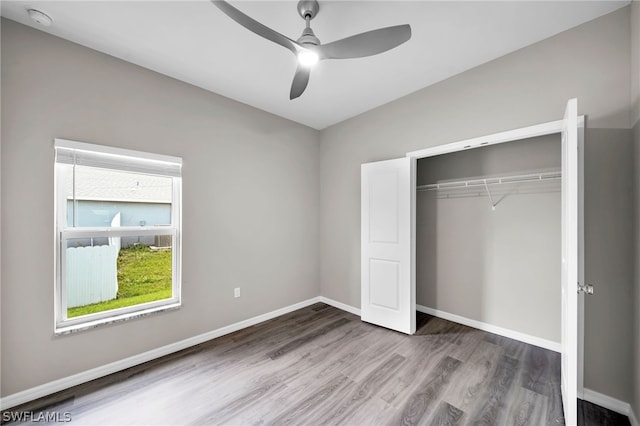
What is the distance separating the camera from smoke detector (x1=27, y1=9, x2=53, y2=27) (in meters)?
1.74

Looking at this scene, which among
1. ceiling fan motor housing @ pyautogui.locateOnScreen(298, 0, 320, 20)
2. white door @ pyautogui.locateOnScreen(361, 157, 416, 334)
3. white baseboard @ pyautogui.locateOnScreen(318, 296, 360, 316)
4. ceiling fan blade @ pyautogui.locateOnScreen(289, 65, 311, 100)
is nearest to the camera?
ceiling fan motor housing @ pyautogui.locateOnScreen(298, 0, 320, 20)

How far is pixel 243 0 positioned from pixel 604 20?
2.54 m

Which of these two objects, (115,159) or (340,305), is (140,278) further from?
(340,305)

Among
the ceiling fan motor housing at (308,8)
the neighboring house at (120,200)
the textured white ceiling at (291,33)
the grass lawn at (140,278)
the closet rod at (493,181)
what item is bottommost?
the grass lawn at (140,278)

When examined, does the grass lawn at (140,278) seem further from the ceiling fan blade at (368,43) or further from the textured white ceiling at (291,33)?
the ceiling fan blade at (368,43)

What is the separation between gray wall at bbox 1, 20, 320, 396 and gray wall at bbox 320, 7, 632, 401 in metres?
0.97

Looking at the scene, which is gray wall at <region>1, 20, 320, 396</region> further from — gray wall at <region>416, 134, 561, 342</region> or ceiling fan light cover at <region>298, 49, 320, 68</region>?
gray wall at <region>416, 134, 561, 342</region>

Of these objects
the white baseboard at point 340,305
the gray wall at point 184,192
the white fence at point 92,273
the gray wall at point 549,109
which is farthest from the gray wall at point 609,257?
the white fence at point 92,273

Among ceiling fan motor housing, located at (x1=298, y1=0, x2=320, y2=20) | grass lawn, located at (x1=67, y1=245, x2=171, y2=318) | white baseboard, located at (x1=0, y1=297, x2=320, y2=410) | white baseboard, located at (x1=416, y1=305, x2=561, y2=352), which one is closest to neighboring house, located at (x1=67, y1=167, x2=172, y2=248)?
grass lawn, located at (x1=67, y1=245, x2=171, y2=318)

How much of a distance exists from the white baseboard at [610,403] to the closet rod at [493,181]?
5.93 ft

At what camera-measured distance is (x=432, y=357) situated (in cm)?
243

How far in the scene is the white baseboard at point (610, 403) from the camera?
1.71m

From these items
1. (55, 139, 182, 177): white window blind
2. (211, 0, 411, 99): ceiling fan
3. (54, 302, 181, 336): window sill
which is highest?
(211, 0, 411, 99): ceiling fan

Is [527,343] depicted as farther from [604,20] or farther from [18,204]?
[18,204]
